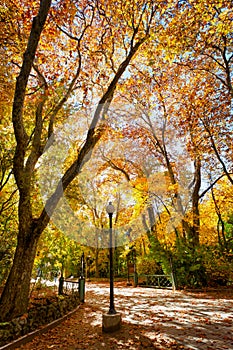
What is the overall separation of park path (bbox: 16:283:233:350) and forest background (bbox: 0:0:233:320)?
128cm

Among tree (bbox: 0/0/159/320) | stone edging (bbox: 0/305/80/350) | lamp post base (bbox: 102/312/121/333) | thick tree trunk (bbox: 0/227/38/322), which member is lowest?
stone edging (bbox: 0/305/80/350)

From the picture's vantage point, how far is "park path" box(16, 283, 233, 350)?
4395mm

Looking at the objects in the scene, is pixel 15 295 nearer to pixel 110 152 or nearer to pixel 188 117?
pixel 188 117

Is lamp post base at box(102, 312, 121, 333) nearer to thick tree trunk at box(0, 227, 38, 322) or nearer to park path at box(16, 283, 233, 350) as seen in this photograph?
park path at box(16, 283, 233, 350)

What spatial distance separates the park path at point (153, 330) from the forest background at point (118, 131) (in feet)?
4.21

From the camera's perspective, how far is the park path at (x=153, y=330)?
439 centimetres

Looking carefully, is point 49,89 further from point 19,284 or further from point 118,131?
point 19,284

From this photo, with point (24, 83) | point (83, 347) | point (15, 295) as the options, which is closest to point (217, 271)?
point (83, 347)

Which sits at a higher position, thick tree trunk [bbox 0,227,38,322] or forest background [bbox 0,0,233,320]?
forest background [bbox 0,0,233,320]

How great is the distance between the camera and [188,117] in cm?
1120

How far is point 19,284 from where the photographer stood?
17.4 ft

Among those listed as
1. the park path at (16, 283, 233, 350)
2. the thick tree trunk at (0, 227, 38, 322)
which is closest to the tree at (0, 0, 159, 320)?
the thick tree trunk at (0, 227, 38, 322)

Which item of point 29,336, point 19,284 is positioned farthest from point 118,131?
point 29,336

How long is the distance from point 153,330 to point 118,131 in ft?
20.3
